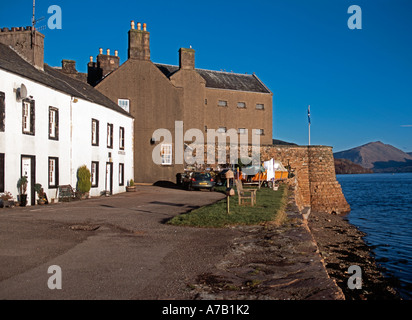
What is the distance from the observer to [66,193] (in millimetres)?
22359

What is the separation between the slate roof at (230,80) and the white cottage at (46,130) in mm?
18516

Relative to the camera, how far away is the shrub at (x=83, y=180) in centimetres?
2375

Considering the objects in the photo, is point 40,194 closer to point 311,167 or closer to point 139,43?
point 139,43

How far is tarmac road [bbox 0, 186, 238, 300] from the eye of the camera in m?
5.77

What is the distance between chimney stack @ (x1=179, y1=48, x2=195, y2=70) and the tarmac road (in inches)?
1135

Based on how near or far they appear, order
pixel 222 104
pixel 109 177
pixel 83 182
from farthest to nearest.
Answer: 1. pixel 222 104
2. pixel 109 177
3. pixel 83 182

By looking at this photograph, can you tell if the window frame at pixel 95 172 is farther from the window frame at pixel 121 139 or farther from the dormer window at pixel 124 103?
the dormer window at pixel 124 103

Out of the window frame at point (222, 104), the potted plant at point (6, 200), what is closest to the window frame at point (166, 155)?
the window frame at point (222, 104)

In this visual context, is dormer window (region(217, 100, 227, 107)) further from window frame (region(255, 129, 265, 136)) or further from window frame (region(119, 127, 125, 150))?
window frame (region(119, 127, 125, 150))

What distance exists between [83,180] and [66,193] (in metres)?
1.67

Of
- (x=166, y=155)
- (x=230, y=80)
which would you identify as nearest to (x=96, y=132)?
(x=166, y=155)

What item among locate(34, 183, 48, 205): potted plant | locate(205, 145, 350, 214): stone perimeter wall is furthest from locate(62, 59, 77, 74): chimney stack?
locate(34, 183, 48, 205): potted plant
